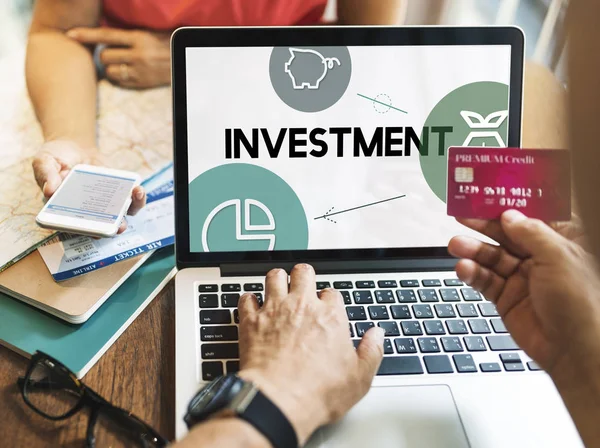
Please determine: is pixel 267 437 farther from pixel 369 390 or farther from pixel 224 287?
pixel 224 287

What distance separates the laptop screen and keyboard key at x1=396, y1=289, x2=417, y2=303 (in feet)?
0.22

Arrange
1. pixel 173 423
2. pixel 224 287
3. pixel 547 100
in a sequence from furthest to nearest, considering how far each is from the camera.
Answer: pixel 547 100
pixel 224 287
pixel 173 423

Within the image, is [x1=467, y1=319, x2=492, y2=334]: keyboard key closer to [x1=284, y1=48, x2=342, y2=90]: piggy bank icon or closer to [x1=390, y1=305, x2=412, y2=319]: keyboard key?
[x1=390, y1=305, x2=412, y2=319]: keyboard key

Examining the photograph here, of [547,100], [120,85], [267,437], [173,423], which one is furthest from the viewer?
[120,85]

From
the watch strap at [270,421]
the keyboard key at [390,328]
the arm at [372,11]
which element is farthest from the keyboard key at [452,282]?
the arm at [372,11]

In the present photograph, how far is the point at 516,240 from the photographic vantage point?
588 mm

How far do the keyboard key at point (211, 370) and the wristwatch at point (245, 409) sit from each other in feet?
0.24

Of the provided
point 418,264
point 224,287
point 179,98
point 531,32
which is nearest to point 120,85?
point 179,98

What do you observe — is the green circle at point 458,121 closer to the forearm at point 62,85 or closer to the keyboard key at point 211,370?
the keyboard key at point 211,370

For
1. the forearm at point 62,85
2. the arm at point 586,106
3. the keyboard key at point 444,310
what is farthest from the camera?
the forearm at point 62,85

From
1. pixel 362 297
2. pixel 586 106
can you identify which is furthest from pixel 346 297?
pixel 586 106

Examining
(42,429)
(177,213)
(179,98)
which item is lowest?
(42,429)

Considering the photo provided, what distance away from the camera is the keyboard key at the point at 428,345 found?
639 mm

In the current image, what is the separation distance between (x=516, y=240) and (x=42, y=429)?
51 centimetres
